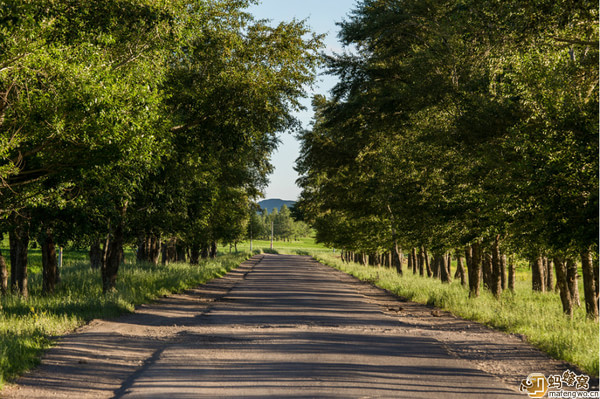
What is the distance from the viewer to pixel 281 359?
29.8 ft

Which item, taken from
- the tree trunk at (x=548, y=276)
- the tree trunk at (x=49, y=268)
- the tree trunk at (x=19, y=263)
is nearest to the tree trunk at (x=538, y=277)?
the tree trunk at (x=548, y=276)

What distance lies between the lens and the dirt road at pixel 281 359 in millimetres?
7207

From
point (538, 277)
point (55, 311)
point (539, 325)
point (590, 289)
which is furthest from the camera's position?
point (538, 277)

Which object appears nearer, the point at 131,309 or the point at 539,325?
the point at 539,325

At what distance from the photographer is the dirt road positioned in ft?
23.6

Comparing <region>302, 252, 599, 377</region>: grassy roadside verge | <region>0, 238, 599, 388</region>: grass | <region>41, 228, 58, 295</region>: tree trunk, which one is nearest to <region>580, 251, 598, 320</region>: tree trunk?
<region>0, 238, 599, 388</region>: grass


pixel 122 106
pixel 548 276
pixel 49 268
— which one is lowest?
pixel 548 276


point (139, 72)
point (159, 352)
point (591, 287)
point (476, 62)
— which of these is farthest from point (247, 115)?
point (591, 287)

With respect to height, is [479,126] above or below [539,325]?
above

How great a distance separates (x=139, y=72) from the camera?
12438 mm

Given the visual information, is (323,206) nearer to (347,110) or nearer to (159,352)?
(347,110)

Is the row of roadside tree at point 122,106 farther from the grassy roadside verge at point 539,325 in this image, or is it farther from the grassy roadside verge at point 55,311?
the grassy roadside verge at point 539,325

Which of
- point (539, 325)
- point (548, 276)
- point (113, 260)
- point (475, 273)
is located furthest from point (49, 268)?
point (548, 276)

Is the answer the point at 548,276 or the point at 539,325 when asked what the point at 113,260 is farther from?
the point at 548,276
